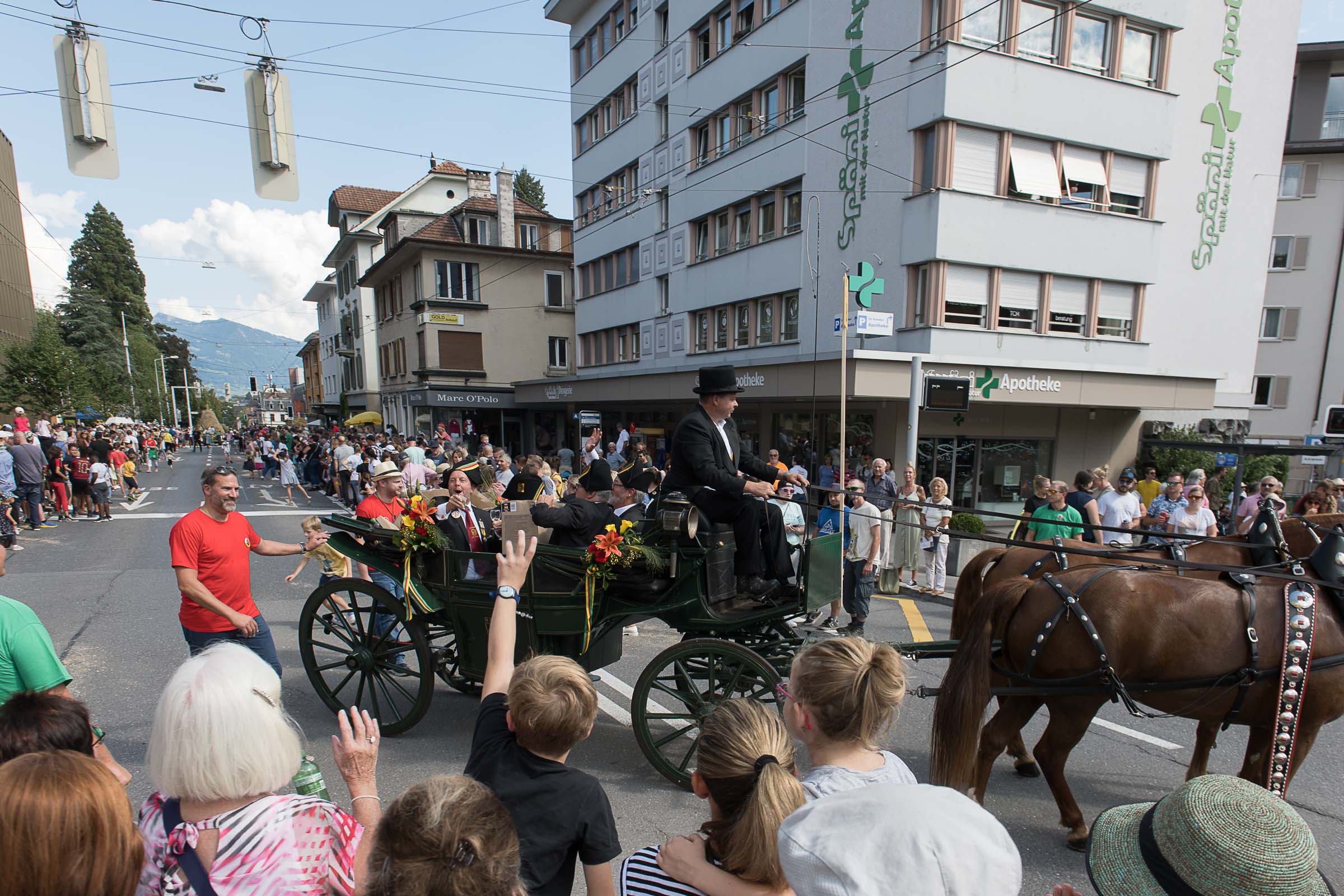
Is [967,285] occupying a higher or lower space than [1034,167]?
lower

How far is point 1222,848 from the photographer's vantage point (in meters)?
1.06

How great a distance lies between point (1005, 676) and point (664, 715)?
74.1 inches

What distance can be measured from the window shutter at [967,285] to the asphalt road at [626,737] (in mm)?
8163

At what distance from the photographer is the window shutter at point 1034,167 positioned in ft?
44.5

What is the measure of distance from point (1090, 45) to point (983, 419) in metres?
8.21

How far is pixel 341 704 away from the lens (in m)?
4.67

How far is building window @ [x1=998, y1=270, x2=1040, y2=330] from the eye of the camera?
14.0 meters

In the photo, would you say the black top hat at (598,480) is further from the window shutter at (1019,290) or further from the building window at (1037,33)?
the building window at (1037,33)

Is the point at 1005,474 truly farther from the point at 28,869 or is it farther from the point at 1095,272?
the point at 28,869

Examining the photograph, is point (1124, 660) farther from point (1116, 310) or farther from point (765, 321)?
point (765, 321)

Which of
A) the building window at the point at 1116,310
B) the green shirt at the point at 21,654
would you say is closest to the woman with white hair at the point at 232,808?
the green shirt at the point at 21,654

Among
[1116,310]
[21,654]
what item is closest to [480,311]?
[1116,310]

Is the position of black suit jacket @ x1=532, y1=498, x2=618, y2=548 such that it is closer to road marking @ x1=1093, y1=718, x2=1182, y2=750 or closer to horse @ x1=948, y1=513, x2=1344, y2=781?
horse @ x1=948, y1=513, x2=1344, y2=781

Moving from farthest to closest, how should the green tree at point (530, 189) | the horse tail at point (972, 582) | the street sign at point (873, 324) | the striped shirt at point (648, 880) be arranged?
the green tree at point (530, 189) < the street sign at point (873, 324) < the horse tail at point (972, 582) < the striped shirt at point (648, 880)
